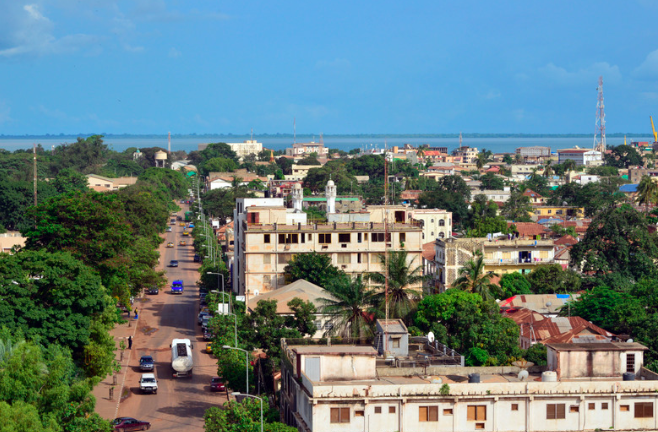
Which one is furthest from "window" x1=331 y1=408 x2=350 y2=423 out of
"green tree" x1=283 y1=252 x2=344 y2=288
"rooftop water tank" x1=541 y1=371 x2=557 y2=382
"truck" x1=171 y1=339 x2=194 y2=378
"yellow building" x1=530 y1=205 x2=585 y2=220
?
"yellow building" x1=530 y1=205 x2=585 y2=220

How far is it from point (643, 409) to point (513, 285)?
4021 cm

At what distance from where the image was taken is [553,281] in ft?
244

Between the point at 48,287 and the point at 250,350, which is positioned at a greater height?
the point at 48,287

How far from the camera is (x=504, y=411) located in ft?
107

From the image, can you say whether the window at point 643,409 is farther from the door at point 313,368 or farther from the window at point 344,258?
the window at point 344,258

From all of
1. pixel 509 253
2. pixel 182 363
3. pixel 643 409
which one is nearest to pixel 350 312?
pixel 182 363

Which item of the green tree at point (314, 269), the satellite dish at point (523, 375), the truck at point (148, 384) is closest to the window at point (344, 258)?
the green tree at point (314, 269)

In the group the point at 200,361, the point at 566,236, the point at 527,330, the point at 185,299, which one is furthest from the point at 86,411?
the point at 566,236

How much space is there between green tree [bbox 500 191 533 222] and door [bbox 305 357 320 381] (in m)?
104

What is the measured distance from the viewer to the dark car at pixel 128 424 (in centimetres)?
4159

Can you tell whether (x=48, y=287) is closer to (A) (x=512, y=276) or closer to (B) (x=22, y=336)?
(B) (x=22, y=336)

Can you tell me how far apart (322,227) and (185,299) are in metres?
17.0

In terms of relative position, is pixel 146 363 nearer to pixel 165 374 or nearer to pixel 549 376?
pixel 165 374

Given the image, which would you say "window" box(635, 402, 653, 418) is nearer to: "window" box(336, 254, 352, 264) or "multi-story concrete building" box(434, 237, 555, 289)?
"window" box(336, 254, 352, 264)
